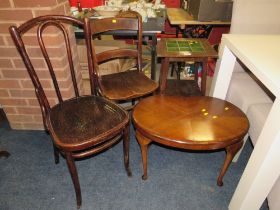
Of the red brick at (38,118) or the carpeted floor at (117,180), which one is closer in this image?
the carpeted floor at (117,180)

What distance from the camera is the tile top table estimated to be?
145 centimetres

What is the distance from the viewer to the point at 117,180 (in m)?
1.41

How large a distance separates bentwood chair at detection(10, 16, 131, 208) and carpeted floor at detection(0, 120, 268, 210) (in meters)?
0.15

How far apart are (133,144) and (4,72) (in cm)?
106

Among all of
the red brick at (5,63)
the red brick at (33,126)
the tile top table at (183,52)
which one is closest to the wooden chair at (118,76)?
the tile top table at (183,52)

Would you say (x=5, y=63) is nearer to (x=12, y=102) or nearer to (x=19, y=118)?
(x=12, y=102)

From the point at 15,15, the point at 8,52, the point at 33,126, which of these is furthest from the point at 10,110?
the point at 15,15

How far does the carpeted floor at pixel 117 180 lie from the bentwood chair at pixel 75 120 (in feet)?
0.49

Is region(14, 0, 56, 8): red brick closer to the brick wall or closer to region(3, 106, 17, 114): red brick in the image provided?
the brick wall

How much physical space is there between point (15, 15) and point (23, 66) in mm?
336

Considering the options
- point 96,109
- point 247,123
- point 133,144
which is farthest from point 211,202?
point 96,109

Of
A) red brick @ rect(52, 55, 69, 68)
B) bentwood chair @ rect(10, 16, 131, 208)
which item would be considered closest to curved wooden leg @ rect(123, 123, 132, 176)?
bentwood chair @ rect(10, 16, 131, 208)

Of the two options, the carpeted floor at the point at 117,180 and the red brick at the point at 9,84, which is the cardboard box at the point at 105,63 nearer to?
the red brick at the point at 9,84

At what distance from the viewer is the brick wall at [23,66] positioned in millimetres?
1265
